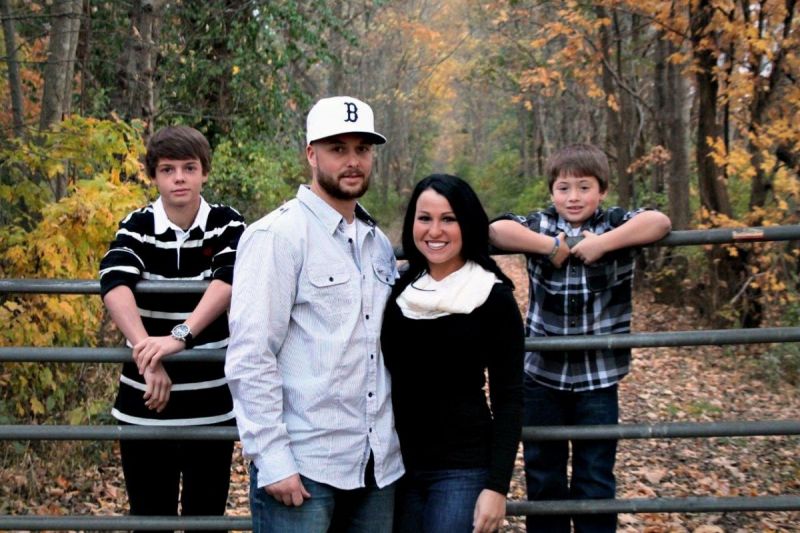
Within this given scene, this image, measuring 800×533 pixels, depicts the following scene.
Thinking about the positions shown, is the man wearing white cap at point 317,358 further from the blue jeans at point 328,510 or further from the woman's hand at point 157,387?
the woman's hand at point 157,387

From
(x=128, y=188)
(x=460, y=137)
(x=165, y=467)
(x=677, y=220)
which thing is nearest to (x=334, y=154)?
(x=165, y=467)

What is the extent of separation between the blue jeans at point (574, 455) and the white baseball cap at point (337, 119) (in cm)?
129

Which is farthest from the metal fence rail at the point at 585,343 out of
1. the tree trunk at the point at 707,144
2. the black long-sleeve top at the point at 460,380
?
the tree trunk at the point at 707,144

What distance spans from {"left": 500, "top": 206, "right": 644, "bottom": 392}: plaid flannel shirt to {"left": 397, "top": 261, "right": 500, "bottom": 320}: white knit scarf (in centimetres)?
49

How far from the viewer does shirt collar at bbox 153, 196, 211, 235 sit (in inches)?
129

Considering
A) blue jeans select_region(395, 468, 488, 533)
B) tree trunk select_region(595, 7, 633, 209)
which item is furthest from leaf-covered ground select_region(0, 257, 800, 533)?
tree trunk select_region(595, 7, 633, 209)

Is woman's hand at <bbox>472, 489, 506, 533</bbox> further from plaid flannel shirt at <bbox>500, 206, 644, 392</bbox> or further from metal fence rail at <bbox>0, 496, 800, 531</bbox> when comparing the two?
plaid flannel shirt at <bbox>500, 206, 644, 392</bbox>

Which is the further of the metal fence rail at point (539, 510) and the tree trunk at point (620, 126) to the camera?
the tree trunk at point (620, 126)

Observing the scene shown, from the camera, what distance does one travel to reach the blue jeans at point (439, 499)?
2777 millimetres

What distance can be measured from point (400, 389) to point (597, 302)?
2.99 feet

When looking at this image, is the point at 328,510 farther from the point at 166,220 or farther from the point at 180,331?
the point at 166,220

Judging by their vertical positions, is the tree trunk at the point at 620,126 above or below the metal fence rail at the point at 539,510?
above

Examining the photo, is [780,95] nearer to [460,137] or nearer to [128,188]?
[128,188]

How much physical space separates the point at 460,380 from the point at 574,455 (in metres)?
0.85
